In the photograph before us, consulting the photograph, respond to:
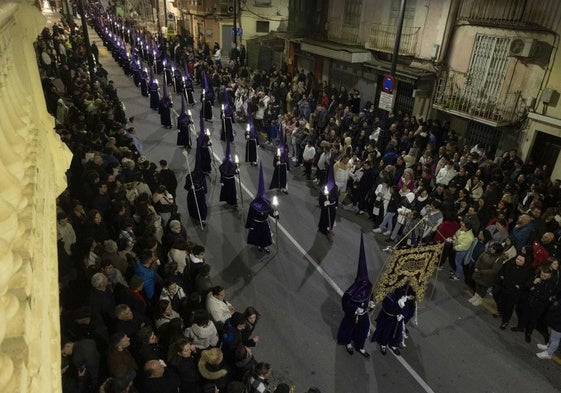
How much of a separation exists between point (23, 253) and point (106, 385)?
3.35 m

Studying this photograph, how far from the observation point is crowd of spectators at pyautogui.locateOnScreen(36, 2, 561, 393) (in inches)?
195

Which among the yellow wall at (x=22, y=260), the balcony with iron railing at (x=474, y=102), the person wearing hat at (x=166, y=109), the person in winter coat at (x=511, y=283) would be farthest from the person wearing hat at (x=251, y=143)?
the yellow wall at (x=22, y=260)

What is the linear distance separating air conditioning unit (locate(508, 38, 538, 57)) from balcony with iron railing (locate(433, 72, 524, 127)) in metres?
1.16

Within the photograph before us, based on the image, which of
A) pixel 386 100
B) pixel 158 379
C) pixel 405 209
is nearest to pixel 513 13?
pixel 386 100

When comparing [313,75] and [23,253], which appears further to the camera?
[313,75]

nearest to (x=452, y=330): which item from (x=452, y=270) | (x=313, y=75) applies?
(x=452, y=270)

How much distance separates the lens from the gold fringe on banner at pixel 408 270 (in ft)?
20.7

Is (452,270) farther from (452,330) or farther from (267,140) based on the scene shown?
(267,140)

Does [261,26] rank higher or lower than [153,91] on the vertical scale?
higher

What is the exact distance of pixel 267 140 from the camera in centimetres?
1655

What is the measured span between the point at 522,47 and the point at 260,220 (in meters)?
9.27

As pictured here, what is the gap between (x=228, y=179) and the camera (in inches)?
433

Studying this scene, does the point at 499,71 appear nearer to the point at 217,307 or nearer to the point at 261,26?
the point at 217,307

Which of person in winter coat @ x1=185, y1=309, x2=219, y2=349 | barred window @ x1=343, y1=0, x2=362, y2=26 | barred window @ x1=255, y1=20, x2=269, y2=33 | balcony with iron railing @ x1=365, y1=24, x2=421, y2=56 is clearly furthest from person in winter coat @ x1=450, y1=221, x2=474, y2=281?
barred window @ x1=255, y1=20, x2=269, y2=33
